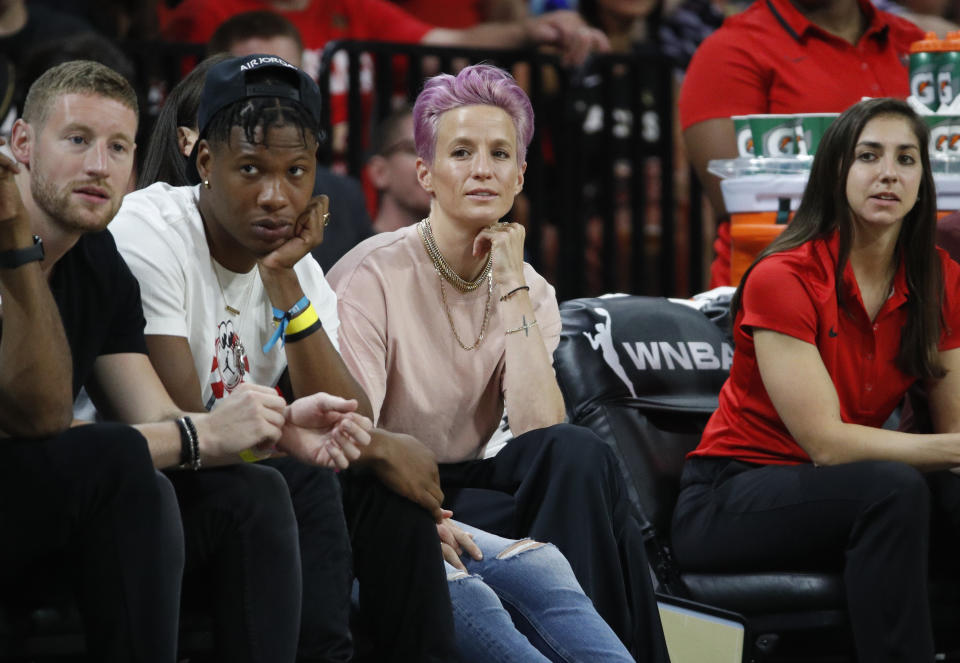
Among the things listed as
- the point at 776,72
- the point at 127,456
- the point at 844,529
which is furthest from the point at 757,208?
the point at 127,456

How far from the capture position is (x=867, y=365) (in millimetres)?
3574

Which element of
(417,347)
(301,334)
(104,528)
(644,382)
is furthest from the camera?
(644,382)

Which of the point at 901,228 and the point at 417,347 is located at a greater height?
the point at 901,228

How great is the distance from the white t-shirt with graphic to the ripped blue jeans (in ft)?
1.90

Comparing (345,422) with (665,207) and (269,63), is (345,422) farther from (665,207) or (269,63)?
(665,207)

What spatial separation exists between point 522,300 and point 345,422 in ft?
2.57

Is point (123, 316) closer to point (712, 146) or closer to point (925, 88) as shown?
point (712, 146)

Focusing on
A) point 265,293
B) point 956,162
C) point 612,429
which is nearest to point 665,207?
point 956,162

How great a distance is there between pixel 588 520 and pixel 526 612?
8.8 inches

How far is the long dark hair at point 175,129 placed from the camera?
10.6 feet

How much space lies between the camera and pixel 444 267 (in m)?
3.45

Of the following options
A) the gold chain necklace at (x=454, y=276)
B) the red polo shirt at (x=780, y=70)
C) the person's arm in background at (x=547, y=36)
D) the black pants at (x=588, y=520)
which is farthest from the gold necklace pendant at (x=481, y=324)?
the person's arm in background at (x=547, y=36)

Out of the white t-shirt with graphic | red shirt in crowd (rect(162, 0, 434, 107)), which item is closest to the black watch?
the white t-shirt with graphic

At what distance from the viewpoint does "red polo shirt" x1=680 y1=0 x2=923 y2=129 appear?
4.50 m
